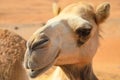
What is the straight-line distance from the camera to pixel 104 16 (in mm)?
3426

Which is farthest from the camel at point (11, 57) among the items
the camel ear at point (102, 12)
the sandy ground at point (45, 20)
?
the sandy ground at point (45, 20)

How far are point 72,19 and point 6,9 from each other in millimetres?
13884

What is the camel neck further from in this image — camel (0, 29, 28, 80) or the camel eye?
camel (0, 29, 28, 80)

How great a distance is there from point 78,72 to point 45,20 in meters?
11.4

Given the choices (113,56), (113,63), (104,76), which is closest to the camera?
(104,76)

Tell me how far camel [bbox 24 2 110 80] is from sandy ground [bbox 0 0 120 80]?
404 cm

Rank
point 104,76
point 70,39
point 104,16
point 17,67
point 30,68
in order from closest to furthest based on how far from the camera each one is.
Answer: point 30,68 → point 70,39 → point 104,16 → point 17,67 → point 104,76

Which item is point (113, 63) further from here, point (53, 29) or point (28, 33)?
point (53, 29)

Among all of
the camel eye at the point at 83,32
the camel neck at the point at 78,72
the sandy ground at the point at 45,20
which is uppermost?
the camel eye at the point at 83,32

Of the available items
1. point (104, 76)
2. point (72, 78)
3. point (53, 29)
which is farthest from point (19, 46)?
point (104, 76)

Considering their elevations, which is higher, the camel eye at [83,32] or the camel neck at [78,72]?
the camel eye at [83,32]

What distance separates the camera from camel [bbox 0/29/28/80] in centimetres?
396

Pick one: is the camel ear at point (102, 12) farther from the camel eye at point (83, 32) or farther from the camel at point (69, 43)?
the camel eye at point (83, 32)

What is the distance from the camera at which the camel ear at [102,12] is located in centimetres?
341
